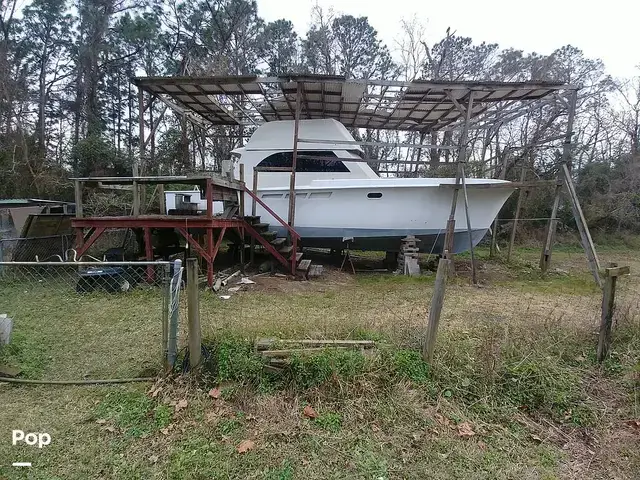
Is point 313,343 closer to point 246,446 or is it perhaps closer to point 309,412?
point 309,412

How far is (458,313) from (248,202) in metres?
5.67

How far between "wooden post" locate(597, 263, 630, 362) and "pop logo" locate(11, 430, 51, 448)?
410 centimetres

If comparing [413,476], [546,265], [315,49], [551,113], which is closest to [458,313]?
[413,476]

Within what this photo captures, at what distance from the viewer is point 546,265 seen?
24.9ft

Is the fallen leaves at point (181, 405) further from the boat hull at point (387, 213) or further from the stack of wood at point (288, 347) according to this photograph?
Result: the boat hull at point (387, 213)

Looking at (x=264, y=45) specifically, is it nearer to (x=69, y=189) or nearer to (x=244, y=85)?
(x=69, y=189)

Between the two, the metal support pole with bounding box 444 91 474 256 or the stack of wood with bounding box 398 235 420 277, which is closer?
the metal support pole with bounding box 444 91 474 256

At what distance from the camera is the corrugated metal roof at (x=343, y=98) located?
6625 millimetres

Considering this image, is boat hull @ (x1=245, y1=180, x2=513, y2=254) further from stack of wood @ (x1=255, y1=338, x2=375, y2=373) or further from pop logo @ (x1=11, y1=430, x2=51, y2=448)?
→ pop logo @ (x1=11, y1=430, x2=51, y2=448)

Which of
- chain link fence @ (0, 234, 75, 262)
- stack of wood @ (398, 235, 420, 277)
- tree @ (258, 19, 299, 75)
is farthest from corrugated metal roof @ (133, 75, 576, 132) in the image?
tree @ (258, 19, 299, 75)

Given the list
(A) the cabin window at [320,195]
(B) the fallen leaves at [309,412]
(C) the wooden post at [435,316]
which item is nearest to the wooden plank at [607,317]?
(C) the wooden post at [435,316]

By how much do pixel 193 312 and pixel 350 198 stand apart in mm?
5428

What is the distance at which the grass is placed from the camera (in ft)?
6.75

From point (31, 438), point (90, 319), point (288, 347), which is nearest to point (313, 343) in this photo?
point (288, 347)
